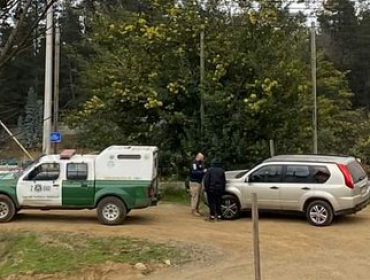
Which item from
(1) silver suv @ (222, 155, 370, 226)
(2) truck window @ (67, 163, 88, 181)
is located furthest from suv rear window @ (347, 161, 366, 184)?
(2) truck window @ (67, 163, 88, 181)

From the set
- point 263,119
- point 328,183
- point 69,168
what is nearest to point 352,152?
point 263,119

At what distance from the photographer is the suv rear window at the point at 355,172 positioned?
1650 cm

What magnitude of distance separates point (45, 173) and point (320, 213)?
268 inches

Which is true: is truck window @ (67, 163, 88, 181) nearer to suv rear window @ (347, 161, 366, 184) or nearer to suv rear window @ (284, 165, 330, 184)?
suv rear window @ (284, 165, 330, 184)

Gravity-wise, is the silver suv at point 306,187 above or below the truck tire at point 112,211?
above

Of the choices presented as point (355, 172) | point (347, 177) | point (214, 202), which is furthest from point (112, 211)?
point (355, 172)

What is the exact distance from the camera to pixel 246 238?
48.3ft

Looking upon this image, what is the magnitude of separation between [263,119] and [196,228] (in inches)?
284

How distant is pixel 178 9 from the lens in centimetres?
2364

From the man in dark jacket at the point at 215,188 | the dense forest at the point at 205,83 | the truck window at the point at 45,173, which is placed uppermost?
the dense forest at the point at 205,83

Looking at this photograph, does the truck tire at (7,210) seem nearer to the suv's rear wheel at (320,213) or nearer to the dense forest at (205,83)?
the dense forest at (205,83)

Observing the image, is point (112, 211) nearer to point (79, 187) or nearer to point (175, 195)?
point (79, 187)

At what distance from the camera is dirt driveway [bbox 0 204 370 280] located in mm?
11891

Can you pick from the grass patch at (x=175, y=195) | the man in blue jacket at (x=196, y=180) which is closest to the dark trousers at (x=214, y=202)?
the man in blue jacket at (x=196, y=180)
